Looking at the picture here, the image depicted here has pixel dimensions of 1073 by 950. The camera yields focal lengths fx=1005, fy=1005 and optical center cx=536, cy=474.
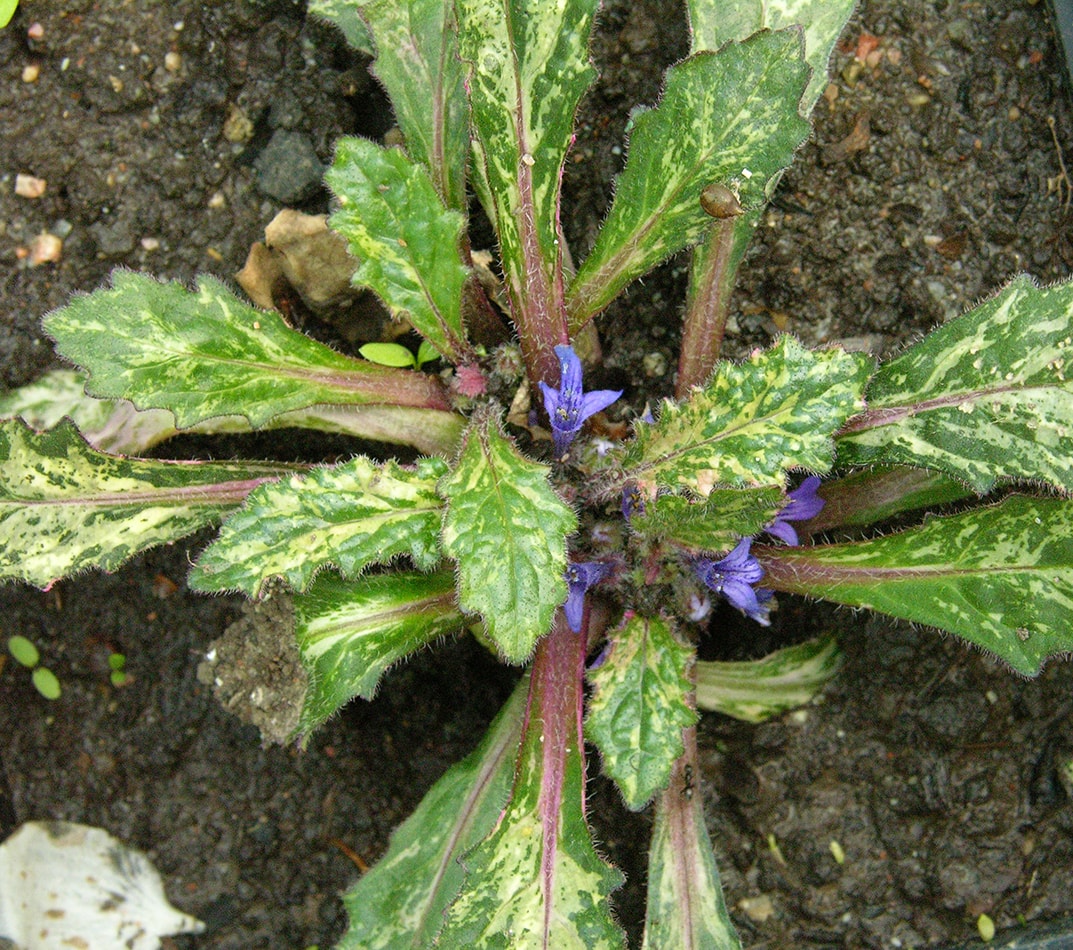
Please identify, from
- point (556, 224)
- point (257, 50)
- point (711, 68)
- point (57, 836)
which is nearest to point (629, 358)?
point (556, 224)

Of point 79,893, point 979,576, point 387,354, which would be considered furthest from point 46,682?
point 979,576

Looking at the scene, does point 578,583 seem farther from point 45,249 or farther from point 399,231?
point 45,249

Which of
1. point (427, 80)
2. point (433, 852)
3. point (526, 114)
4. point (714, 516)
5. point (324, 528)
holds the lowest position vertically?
point (433, 852)

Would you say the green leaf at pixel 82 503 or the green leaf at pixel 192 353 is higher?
the green leaf at pixel 192 353

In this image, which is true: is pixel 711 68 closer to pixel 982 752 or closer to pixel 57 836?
pixel 982 752

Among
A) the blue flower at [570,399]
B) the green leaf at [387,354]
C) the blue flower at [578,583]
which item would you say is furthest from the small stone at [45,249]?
the blue flower at [578,583]

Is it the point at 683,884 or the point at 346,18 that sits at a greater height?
the point at 346,18

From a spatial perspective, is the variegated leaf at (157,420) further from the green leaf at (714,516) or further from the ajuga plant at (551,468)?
the green leaf at (714,516)
